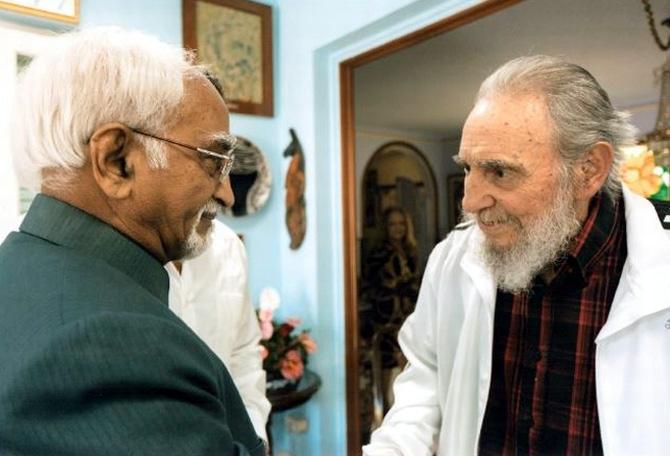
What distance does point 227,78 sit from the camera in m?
2.21

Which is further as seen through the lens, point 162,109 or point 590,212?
point 590,212

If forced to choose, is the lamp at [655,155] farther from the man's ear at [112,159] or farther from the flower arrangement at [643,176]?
the man's ear at [112,159]

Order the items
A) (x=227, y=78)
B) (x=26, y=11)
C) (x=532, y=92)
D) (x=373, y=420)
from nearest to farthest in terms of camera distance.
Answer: (x=532, y=92)
(x=26, y=11)
(x=227, y=78)
(x=373, y=420)

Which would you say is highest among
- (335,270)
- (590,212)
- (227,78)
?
(227,78)

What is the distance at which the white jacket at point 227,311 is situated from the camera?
51.3 inches

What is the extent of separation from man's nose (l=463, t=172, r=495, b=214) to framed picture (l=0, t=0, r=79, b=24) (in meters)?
1.64

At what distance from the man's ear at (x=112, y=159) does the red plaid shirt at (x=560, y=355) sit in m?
0.83

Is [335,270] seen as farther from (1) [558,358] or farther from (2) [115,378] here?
(2) [115,378]

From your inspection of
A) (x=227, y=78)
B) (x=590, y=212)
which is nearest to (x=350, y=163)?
(x=227, y=78)

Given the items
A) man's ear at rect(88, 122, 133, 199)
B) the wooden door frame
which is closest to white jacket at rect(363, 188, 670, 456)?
man's ear at rect(88, 122, 133, 199)

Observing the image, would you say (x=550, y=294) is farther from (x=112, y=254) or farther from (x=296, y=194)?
(x=296, y=194)

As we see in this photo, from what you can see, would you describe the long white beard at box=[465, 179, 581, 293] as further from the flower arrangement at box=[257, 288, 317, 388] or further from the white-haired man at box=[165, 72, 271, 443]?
the flower arrangement at box=[257, 288, 317, 388]


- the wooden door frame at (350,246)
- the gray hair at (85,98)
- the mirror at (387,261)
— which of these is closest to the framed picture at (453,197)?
the mirror at (387,261)

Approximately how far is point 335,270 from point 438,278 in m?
1.12
